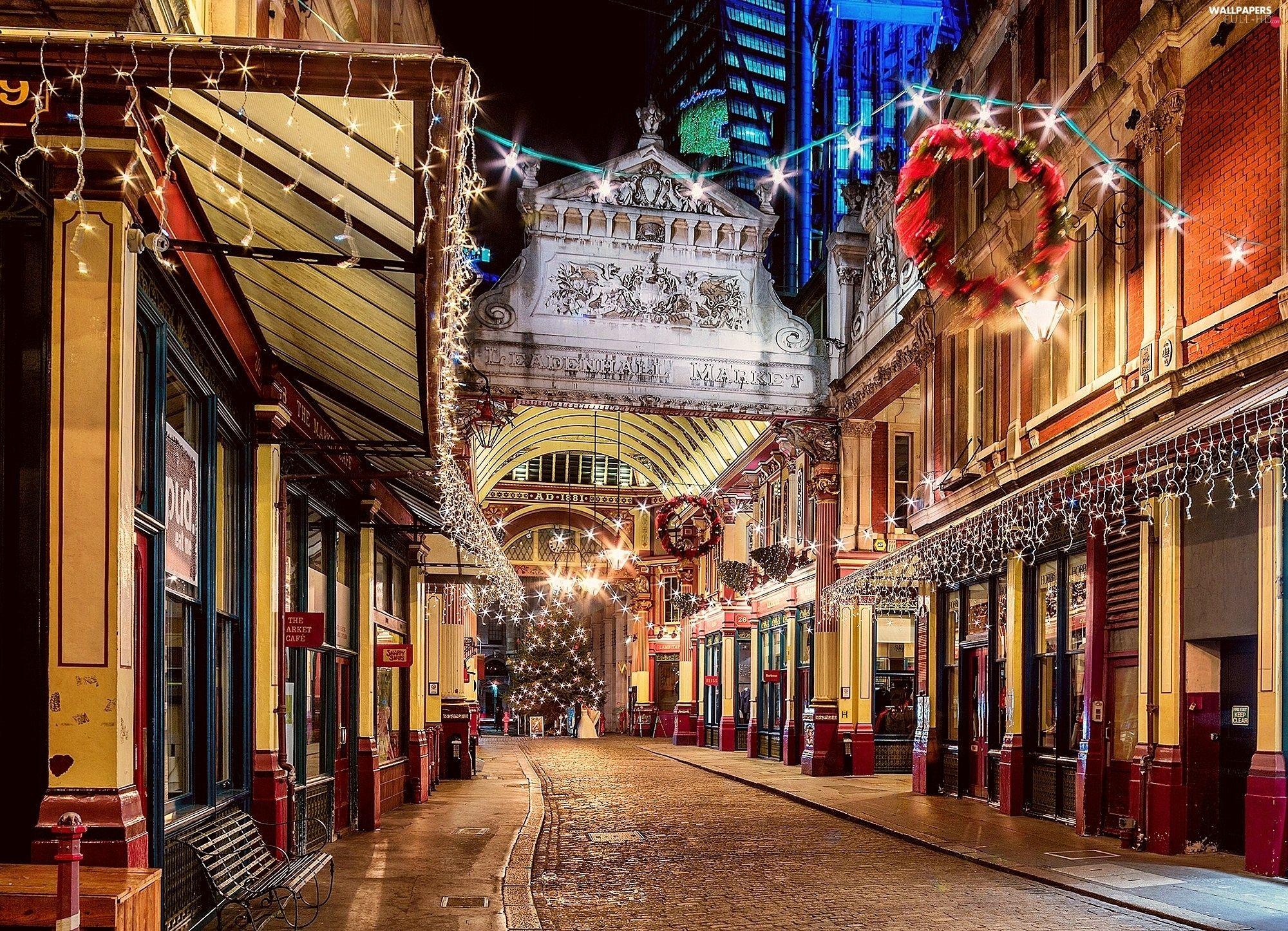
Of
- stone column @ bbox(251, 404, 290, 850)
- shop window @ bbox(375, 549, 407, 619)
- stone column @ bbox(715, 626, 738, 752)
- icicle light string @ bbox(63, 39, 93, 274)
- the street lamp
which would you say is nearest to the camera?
icicle light string @ bbox(63, 39, 93, 274)

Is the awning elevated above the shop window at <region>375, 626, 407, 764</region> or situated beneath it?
elevated above

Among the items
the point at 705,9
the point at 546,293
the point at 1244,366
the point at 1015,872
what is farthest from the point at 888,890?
the point at 705,9

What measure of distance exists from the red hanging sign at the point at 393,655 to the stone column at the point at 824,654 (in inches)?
464

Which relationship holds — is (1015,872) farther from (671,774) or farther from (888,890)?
(671,774)

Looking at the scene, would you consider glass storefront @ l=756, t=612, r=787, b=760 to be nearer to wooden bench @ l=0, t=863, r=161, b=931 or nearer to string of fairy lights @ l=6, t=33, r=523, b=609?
string of fairy lights @ l=6, t=33, r=523, b=609

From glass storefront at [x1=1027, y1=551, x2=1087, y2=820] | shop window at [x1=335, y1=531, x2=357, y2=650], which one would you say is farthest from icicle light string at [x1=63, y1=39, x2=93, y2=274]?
glass storefront at [x1=1027, y1=551, x2=1087, y2=820]

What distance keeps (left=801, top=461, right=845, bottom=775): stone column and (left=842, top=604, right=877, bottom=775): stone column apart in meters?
0.35

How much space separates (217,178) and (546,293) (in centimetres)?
1841

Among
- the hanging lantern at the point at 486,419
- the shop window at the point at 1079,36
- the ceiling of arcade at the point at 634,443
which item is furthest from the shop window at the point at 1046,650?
the ceiling of arcade at the point at 634,443

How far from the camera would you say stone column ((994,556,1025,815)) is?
1916 centimetres

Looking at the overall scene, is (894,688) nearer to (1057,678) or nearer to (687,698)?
(1057,678)

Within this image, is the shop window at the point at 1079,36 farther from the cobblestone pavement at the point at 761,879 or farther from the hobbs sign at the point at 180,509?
the hobbs sign at the point at 180,509

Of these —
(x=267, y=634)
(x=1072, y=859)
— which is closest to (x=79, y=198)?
(x=267, y=634)

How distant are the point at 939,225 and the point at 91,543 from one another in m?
9.33
